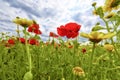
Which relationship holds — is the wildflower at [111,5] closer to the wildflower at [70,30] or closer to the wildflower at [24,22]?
the wildflower at [70,30]

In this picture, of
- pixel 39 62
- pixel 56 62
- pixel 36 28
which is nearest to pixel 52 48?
pixel 36 28

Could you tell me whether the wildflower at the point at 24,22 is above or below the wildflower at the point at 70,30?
below

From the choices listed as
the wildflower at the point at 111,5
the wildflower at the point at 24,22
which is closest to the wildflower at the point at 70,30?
the wildflower at the point at 111,5

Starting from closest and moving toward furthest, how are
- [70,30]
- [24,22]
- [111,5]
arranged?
[24,22] → [111,5] → [70,30]

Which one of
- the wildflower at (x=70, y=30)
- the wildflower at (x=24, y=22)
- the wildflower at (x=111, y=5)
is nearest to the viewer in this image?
the wildflower at (x=24, y=22)

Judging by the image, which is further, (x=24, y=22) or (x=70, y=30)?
(x=70, y=30)

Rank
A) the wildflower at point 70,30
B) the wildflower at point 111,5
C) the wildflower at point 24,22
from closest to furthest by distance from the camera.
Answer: the wildflower at point 24,22
the wildflower at point 111,5
the wildflower at point 70,30

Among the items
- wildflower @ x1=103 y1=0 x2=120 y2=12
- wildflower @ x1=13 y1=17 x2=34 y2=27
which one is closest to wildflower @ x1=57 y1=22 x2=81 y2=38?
wildflower @ x1=103 y1=0 x2=120 y2=12

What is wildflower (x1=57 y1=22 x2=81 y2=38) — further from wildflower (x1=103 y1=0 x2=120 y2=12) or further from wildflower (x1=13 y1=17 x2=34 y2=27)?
wildflower (x1=13 y1=17 x2=34 y2=27)

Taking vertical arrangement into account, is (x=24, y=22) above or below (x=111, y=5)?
below

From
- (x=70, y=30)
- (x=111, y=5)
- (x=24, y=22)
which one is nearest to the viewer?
(x=24, y=22)

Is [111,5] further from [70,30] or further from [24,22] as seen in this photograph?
[24,22]

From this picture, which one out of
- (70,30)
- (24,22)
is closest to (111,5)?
(70,30)

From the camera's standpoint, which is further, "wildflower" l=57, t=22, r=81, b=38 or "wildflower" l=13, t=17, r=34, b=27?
"wildflower" l=57, t=22, r=81, b=38
